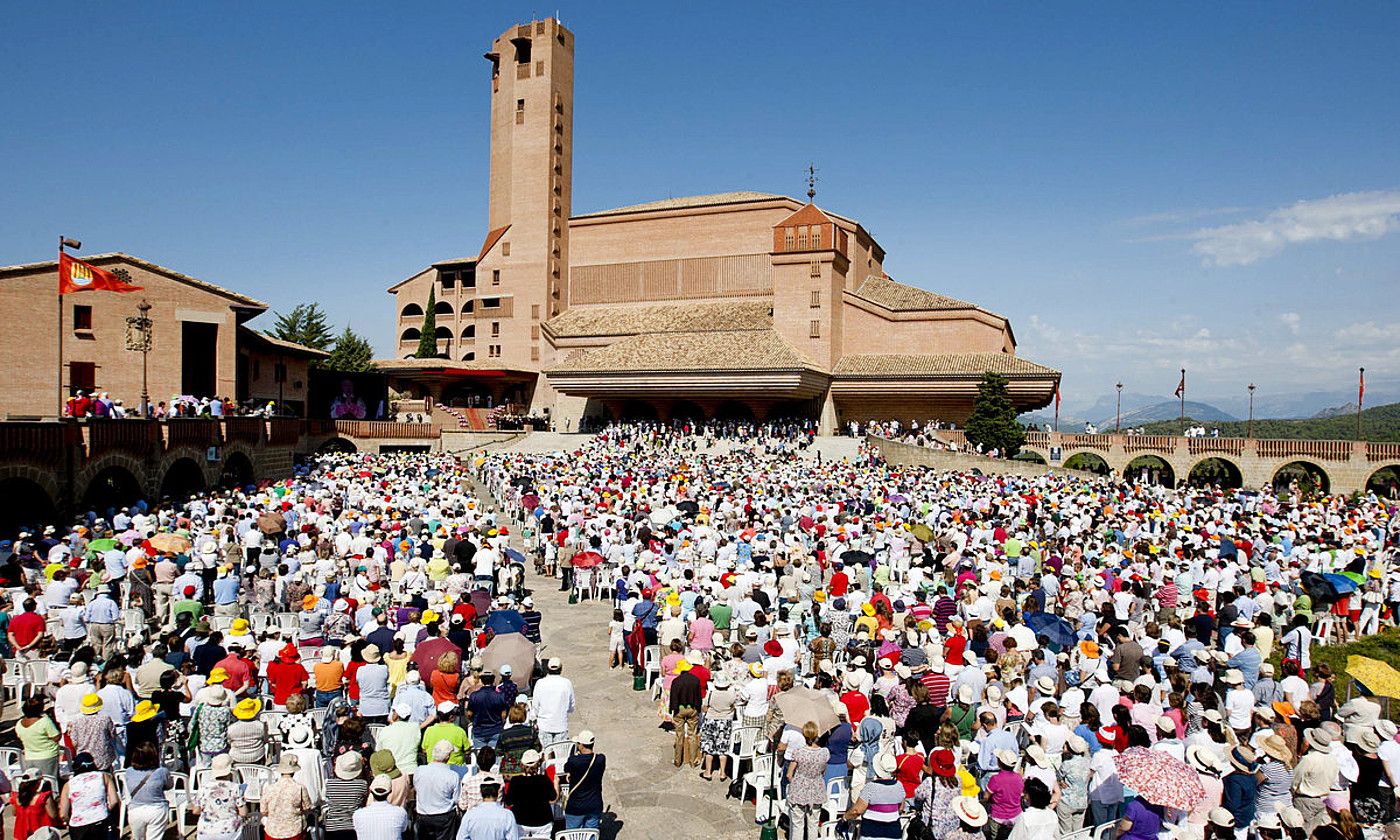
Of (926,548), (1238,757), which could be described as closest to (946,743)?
(1238,757)

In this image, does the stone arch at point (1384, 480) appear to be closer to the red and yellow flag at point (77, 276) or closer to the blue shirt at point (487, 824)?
the blue shirt at point (487, 824)

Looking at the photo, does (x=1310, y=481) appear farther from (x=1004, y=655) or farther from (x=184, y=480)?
(x=184, y=480)

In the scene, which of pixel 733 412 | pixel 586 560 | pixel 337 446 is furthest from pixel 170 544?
pixel 733 412

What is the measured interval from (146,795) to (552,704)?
3.16 metres

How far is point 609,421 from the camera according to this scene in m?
53.7

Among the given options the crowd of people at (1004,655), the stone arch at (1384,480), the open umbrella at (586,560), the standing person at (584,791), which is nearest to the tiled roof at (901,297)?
the stone arch at (1384,480)

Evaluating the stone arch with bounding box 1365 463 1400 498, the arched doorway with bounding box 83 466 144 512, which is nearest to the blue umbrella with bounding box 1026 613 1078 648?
the arched doorway with bounding box 83 466 144 512

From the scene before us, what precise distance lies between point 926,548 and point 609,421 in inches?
1571

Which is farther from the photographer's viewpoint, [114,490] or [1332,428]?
[1332,428]

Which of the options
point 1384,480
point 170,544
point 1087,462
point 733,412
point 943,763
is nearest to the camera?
point 943,763

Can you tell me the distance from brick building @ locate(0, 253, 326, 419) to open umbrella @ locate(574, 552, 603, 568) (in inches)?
761

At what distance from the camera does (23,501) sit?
23250mm

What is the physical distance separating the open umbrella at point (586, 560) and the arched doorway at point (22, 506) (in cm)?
1365

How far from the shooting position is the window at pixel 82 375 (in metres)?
30.2
